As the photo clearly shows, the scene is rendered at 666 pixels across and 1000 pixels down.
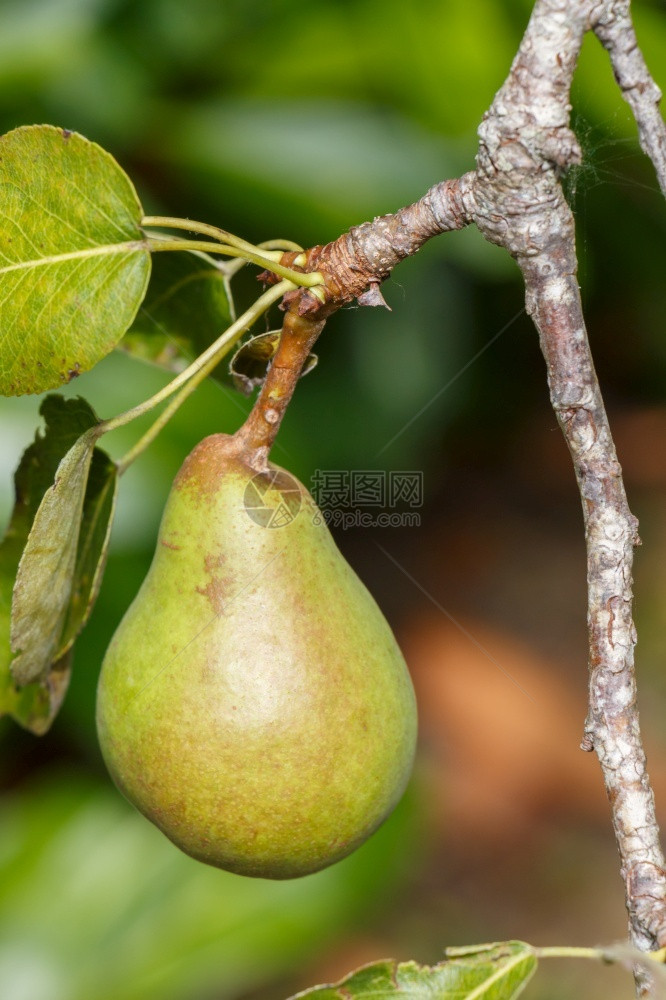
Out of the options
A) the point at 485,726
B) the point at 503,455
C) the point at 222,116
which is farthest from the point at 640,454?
the point at 222,116

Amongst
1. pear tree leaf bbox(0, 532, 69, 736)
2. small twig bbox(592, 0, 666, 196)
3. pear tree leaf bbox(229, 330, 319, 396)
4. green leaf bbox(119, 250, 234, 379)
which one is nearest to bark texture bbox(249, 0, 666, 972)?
small twig bbox(592, 0, 666, 196)

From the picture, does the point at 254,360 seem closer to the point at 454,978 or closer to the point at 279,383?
the point at 279,383

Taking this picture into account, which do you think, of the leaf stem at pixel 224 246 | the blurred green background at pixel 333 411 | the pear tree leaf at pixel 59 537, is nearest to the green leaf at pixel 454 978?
the pear tree leaf at pixel 59 537

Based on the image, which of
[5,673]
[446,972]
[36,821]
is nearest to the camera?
[446,972]

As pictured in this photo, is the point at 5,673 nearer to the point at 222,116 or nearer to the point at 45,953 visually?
the point at 45,953

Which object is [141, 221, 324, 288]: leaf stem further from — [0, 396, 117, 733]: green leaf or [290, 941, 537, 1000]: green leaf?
[290, 941, 537, 1000]: green leaf

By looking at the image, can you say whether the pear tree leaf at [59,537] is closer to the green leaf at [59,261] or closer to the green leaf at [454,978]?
the green leaf at [59,261]
